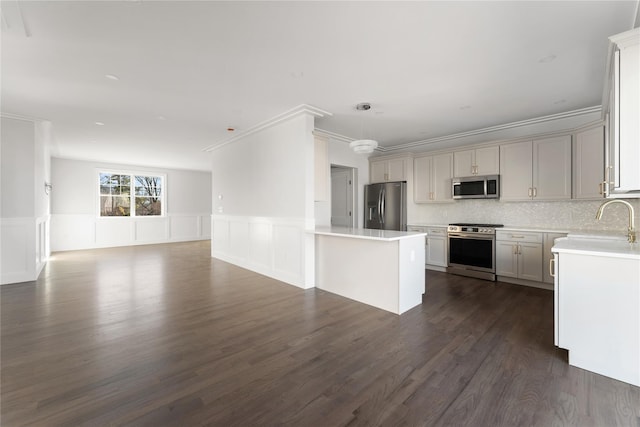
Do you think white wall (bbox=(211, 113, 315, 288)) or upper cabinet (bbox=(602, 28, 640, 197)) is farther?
white wall (bbox=(211, 113, 315, 288))

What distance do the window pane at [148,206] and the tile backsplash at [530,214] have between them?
8.54 meters

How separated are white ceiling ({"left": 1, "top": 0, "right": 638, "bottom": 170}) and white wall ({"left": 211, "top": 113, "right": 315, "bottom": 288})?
534 millimetres

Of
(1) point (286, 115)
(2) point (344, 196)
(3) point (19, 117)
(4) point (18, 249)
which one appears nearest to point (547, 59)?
(1) point (286, 115)

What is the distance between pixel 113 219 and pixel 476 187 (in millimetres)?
10084

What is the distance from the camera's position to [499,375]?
77.7 inches

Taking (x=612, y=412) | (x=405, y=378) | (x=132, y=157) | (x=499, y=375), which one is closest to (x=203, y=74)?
(x=405, y=378)

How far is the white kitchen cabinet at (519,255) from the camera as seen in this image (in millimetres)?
4078

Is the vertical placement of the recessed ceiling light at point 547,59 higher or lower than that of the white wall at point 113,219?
higher

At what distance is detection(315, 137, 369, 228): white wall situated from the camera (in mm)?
5293

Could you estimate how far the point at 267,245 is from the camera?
4.91 m

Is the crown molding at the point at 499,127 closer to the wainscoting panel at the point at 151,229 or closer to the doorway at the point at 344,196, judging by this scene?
the doorway at the point at 344,196

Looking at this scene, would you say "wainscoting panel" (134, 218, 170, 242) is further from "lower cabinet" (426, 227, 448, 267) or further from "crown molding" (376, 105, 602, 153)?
"lower cabinet" (426, 227, 448, 267)

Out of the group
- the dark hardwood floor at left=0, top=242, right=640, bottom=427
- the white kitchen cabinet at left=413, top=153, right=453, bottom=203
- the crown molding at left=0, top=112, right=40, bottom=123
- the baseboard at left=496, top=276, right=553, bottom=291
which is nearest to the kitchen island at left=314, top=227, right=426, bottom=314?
the dark hardwood floor at left=0, top=242, right=640, bottom=427

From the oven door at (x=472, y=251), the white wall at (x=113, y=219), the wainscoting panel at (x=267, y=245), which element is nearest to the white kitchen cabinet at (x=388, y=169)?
the oven door at (x=472, y=251)
